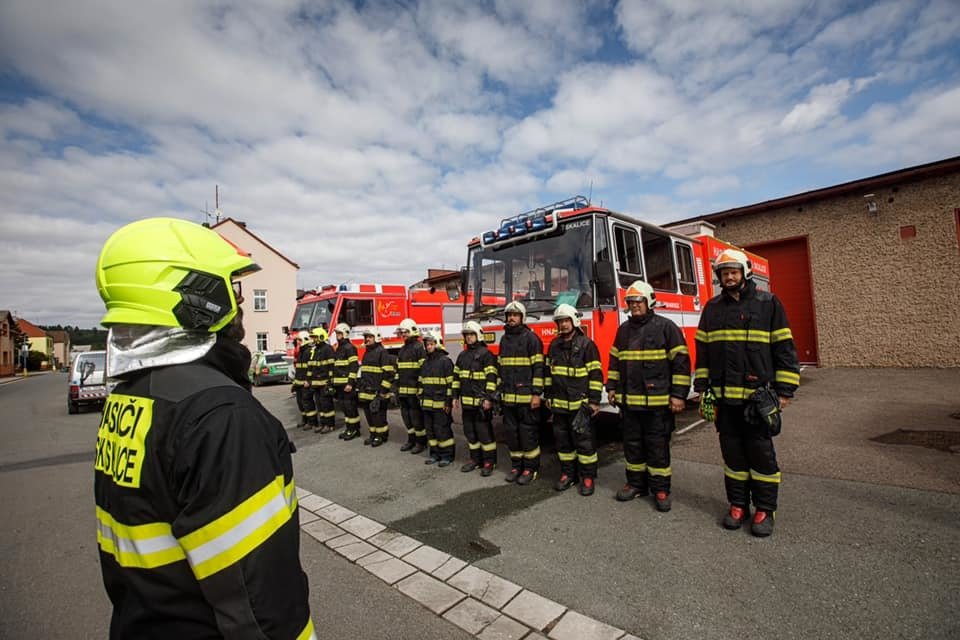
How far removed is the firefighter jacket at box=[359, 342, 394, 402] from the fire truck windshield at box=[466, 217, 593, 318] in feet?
5.38

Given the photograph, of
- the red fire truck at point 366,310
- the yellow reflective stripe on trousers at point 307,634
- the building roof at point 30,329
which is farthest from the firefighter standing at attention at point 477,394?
the building roof at point 30,329

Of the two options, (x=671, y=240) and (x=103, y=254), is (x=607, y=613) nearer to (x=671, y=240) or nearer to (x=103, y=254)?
(x=103, y=254)

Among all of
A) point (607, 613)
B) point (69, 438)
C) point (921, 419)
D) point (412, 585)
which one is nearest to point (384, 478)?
point (412, 585)

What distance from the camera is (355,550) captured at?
384 centimetres

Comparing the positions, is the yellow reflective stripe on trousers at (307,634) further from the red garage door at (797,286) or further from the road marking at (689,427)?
the red garage door at (797,286)

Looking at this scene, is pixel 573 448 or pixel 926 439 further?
pixel 926 439

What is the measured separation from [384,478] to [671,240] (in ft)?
17.2

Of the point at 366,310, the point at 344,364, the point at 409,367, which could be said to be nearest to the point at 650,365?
the point at 409,367

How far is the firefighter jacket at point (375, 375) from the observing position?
25.0ft

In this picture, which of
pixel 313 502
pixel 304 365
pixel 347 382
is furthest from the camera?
Answer: pixel 304 365

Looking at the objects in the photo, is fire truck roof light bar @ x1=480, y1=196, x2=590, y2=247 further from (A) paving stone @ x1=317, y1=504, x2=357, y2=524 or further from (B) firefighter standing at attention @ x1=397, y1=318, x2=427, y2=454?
(A) paving stone @ x1=317, y1=504, x2=357, y2=524

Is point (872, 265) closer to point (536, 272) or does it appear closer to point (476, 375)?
point (536, 272)

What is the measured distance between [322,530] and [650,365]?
336 centimetres

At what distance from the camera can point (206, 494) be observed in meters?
1.03
